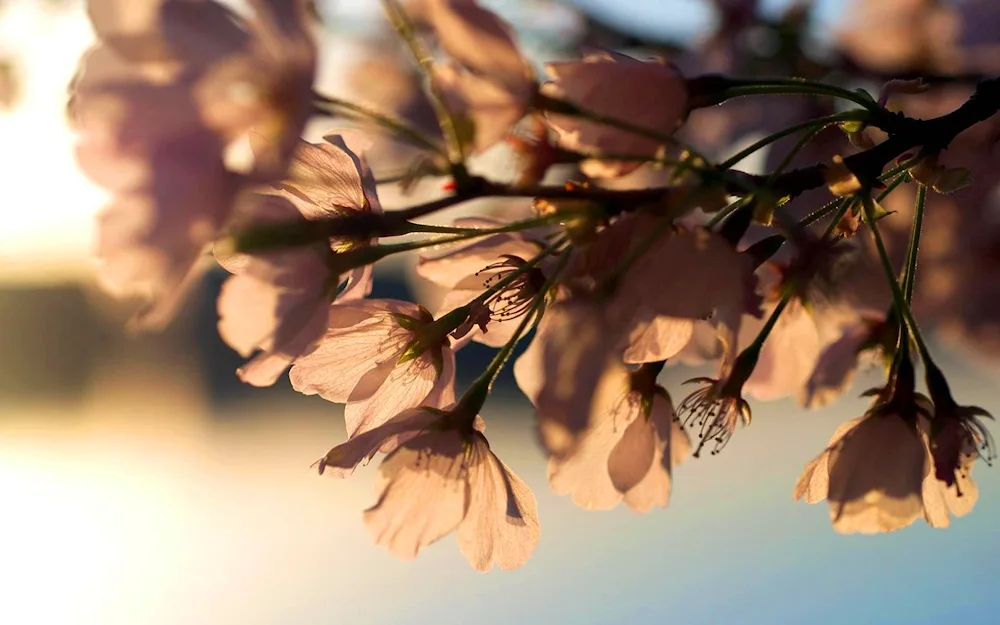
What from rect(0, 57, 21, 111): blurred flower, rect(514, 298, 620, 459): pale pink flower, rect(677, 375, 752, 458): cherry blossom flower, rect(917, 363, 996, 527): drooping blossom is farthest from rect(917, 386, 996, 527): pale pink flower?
rect(0, 57, 21, 111): blurred flower

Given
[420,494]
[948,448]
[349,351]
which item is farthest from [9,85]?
[948,448]

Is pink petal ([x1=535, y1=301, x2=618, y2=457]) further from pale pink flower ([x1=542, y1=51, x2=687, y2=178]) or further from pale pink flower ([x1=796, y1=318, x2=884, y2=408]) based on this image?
pale pink flower ([x1=796, y1=318, x2=884, y2=408])

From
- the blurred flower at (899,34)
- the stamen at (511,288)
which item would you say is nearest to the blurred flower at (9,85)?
the stamen at (511,288)

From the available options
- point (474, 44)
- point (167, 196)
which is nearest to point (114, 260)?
point (167, 196)

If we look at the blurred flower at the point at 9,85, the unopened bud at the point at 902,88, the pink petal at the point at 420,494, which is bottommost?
the pink petal at the point at 420,494

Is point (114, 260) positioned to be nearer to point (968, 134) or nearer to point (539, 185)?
point (539, 185)

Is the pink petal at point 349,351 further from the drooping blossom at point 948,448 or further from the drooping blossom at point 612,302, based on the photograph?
the drooping blossom at point 948,448
